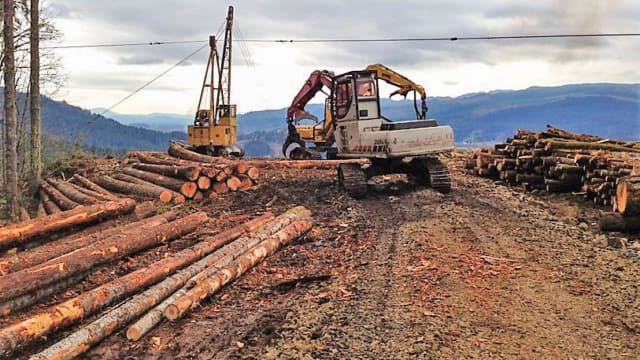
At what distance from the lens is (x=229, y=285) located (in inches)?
279

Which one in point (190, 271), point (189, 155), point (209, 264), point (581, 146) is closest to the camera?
point (190, 271)

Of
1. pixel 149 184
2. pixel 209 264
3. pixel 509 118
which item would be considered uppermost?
pixel 509 118

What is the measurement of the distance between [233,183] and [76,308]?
24.5 feet

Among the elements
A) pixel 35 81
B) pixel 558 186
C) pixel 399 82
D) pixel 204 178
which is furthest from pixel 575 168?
pixel 35 81

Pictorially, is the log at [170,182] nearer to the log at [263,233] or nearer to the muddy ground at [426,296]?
the muddy ground at [426,296]

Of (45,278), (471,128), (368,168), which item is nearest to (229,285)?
(45,278)

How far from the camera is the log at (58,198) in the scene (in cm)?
1337

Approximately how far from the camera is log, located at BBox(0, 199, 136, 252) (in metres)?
8.83

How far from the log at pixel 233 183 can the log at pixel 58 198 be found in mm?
3348

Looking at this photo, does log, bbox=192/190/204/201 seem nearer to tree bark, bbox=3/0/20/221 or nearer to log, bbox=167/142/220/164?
log, bbox=167/142/220/164

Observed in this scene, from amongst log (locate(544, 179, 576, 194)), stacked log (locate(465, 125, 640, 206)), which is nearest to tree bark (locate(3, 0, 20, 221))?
stacked log (locate(465, 125, 640, 206))

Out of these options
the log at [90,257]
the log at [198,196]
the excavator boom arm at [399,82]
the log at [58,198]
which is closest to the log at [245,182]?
the log at [198,196]

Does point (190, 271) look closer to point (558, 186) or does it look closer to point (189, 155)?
point (558, 186)

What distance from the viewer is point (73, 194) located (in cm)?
1414
